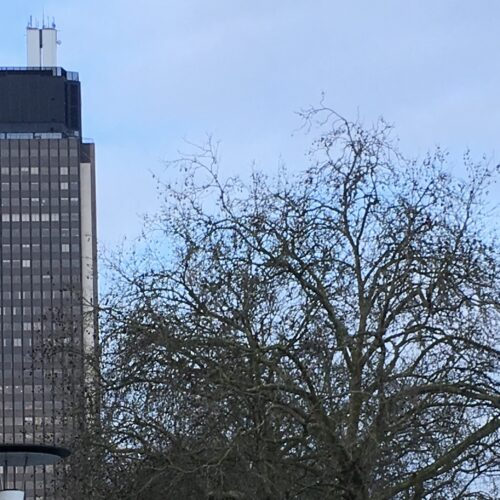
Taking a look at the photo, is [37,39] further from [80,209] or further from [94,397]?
[94,397]

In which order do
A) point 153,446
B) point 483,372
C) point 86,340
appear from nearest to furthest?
1. point 483,372
2. point 153,446
3. point 86,340

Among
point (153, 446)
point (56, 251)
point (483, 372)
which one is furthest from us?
point (56, 251)

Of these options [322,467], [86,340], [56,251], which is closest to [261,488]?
[322,467]

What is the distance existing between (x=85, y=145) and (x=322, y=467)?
162 m

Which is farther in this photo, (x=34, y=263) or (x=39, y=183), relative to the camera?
(x=39, y=183)

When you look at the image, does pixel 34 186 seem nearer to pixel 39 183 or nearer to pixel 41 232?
pixel 39 183

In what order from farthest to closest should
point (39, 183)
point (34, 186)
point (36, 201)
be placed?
point (34, 186) → point (39, 183) → point (36, 201)

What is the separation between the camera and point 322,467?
2378 cm

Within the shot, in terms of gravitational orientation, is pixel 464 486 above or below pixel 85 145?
below

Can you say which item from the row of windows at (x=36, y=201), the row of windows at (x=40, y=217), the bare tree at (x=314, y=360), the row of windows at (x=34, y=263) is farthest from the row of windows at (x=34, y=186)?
the bare tree at (x=314, y=360)

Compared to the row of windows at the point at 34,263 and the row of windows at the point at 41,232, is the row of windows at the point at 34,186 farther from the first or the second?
the row of windows at the point at 34,263

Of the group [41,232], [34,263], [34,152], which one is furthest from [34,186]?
[34,263]

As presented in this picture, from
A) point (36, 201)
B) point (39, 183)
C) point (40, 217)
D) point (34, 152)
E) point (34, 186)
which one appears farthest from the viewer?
point (34, 186)

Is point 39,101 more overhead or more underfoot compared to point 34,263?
more overhead
